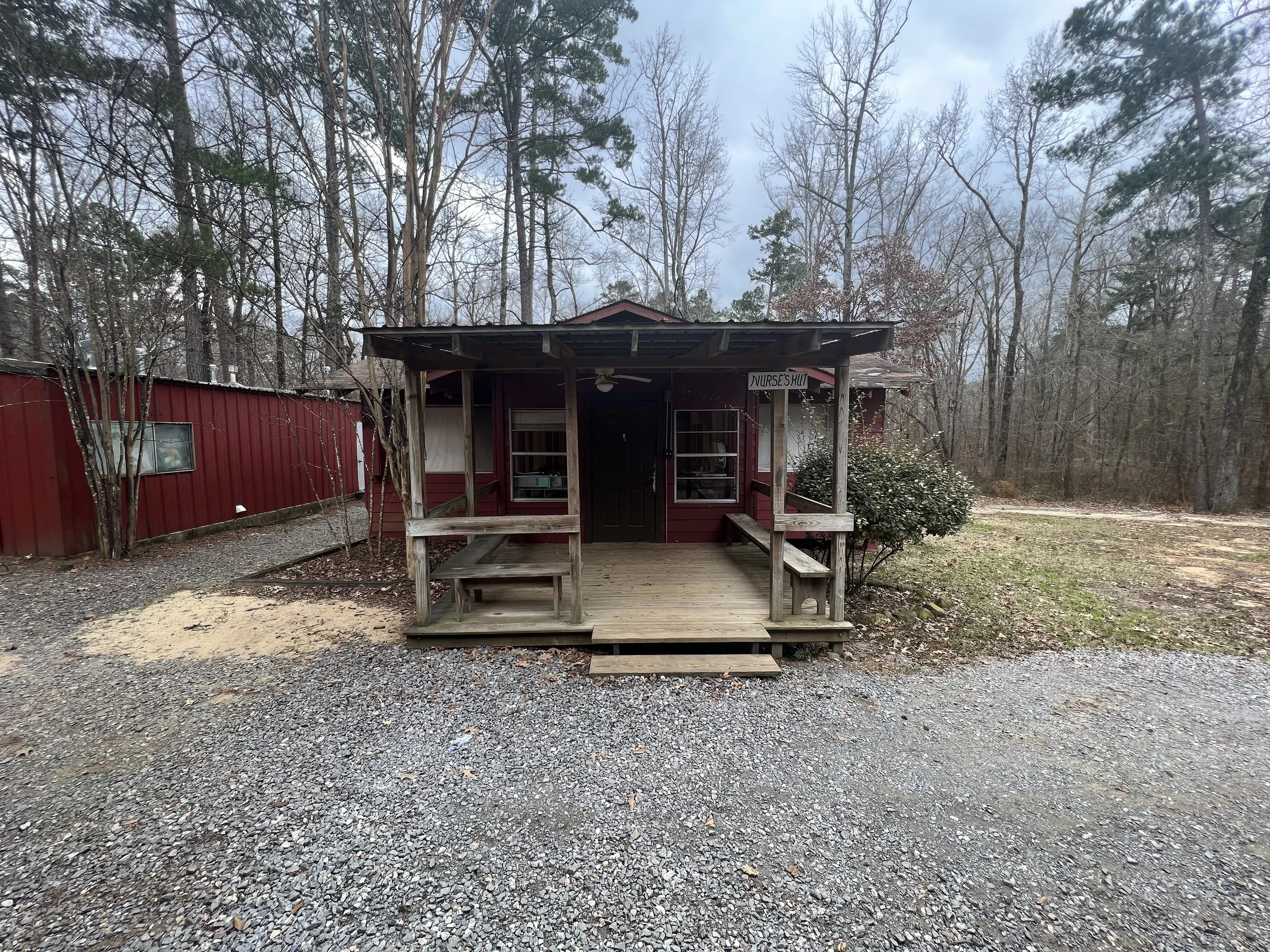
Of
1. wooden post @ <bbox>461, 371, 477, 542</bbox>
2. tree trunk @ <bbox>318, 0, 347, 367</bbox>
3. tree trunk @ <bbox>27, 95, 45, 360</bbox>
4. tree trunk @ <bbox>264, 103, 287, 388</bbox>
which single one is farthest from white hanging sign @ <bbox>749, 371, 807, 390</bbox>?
tree trunk @ <bbox>27, 95, 45, 360</bbox>

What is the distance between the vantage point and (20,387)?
6.81m

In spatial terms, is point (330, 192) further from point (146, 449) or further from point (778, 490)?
point (778, 490)

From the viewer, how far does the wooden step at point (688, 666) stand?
12.1 ft

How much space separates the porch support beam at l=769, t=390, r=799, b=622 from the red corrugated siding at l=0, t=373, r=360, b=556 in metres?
5.65

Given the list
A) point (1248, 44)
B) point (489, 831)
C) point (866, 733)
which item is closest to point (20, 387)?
point (489, 831)

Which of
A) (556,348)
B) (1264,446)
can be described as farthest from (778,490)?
(1264,446)

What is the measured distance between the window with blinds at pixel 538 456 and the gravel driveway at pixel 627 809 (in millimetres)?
3473

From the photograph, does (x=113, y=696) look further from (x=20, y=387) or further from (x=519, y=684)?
(x=20, y=387)

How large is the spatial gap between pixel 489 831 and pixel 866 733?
2149mm

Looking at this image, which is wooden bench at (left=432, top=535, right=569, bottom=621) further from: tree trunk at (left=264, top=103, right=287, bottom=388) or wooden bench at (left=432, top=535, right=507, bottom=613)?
tree trunk at (left=264, top=103, right=287, bottom=388)

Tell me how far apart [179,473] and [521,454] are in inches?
246

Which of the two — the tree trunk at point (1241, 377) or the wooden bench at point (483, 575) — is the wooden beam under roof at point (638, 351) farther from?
the tree trunk at point (1241, 377)

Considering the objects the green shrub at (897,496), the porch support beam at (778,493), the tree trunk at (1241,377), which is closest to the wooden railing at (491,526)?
the porch support beam at (778,493)

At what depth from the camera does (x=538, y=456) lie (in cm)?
709
